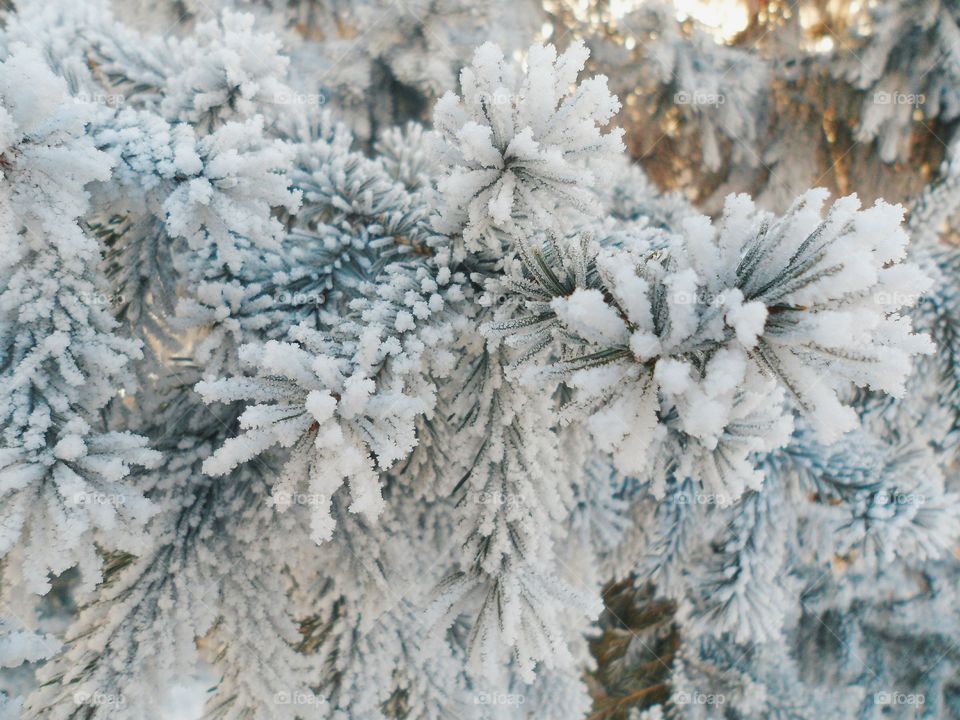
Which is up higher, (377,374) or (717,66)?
(717,66)

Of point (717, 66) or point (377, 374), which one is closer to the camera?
point (377, 374)

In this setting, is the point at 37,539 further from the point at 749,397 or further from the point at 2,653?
the point at 749,397

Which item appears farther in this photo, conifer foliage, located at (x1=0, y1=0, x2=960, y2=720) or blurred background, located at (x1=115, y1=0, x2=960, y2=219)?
blurred background, located at (x1=115, y1=0, x2=960, y2=219)

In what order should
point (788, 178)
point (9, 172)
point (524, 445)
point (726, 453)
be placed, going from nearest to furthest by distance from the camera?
point (9, 172)
point (726, 453)
point (524, 445)
point (788, 178)

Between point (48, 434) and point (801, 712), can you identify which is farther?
point (801, 712)

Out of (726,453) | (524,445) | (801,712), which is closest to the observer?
(726,453)

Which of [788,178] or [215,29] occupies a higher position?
[215,29]

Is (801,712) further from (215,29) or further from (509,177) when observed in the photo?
(215,29)

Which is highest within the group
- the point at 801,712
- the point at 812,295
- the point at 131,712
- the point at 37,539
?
the point at 812,295

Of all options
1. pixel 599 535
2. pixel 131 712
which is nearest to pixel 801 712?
pixel 599 535

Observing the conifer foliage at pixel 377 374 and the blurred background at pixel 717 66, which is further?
the blurred background at pixel 717 66
